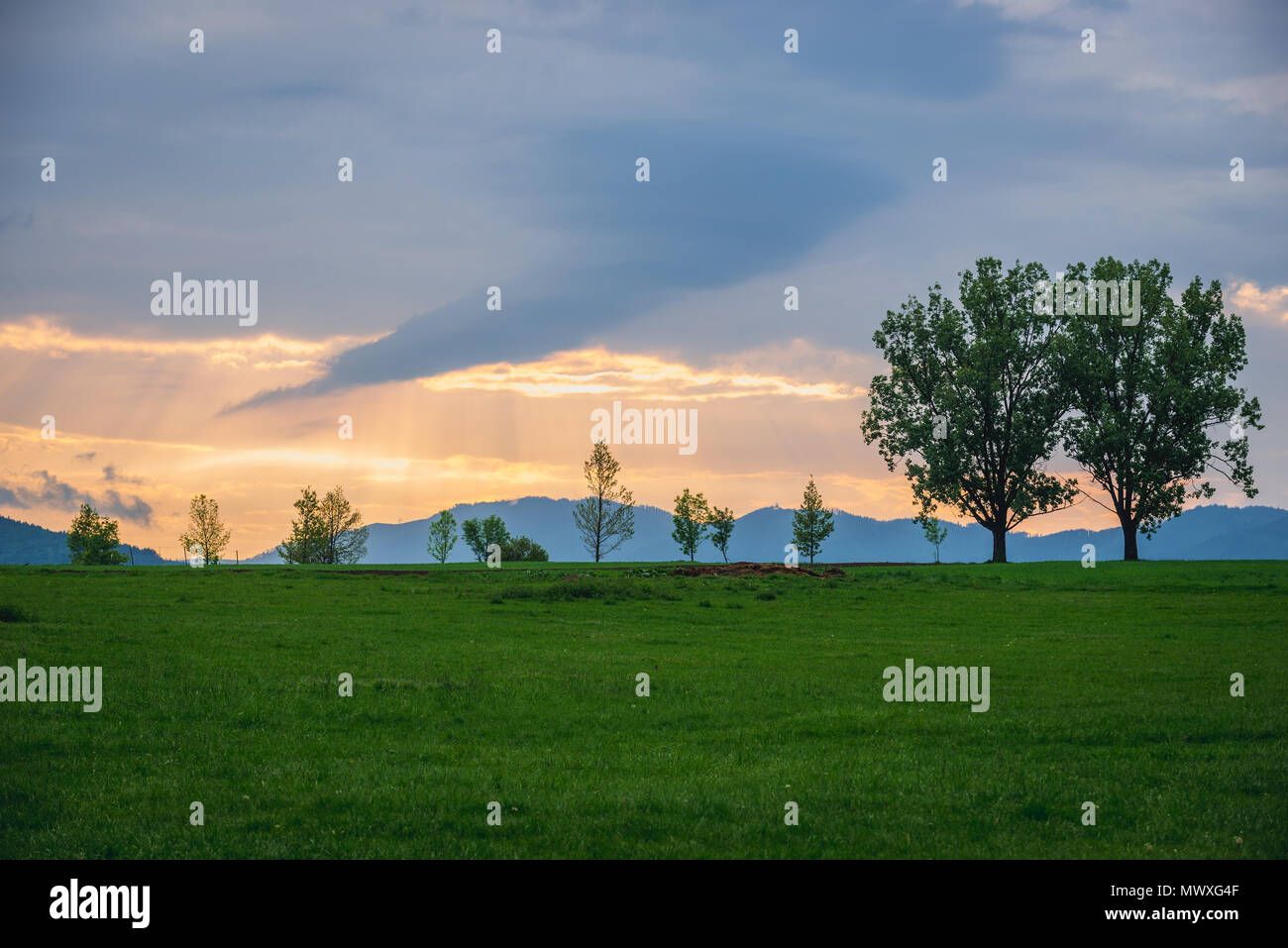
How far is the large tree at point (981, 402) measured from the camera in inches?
3024

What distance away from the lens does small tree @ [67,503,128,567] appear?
132 meters

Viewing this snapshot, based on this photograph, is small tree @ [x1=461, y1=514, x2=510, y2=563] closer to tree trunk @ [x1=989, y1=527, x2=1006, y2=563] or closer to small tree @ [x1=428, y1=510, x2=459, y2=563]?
small tree @ [x1=428, y1=510, x2=459, y2=563]

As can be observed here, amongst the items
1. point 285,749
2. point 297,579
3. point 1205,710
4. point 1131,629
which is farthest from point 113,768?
point 297,579

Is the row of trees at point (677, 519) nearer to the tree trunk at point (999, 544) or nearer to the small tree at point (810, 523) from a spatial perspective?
the small tree at point (810, 523)

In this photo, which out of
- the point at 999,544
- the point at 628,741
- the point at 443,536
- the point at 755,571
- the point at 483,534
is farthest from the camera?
the point at 483,534

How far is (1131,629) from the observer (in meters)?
36.8

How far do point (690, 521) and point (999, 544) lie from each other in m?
68.1

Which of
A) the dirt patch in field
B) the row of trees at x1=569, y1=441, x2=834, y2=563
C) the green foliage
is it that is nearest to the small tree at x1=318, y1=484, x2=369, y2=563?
the green foliage

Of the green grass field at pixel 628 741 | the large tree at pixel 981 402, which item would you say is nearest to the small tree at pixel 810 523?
the large tree at pixel 981 402

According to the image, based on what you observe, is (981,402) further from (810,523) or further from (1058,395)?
(810,523)

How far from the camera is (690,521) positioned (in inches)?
5650

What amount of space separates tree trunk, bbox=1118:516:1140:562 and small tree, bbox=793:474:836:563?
5513 cm

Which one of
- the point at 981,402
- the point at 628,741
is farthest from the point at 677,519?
the point at 628,741
